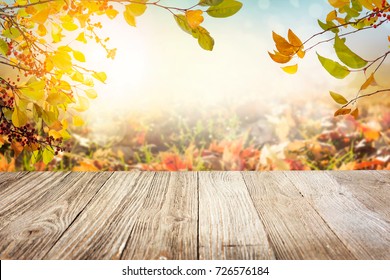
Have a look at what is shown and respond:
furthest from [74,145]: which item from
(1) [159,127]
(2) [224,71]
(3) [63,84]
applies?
(3) [63,84]

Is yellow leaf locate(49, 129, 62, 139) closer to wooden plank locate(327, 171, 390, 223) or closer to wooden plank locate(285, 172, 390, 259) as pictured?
wooden plank locate(285, 172, 390, 259)

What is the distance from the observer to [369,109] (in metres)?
2.20

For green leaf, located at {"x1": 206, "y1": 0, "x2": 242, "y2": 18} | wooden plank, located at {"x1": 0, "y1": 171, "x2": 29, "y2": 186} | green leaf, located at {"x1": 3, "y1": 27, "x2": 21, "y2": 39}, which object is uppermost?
green leaf, located at {"x1": 206, "y1": 0, "x2": 242, "y2": 18}

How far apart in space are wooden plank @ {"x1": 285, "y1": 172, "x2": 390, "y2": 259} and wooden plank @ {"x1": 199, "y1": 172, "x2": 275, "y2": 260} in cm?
17

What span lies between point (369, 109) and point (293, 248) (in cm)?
138

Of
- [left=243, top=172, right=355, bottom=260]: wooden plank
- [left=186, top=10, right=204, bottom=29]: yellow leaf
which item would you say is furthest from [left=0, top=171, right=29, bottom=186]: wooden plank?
[left=186, top=10, right=204, bottom=29]: yellow leaf

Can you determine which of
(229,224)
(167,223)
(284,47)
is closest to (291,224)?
(229,224)

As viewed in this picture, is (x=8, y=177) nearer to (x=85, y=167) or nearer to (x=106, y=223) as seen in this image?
(x=85, y=167)

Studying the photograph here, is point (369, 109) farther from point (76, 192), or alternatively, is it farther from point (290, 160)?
point (76, 192)

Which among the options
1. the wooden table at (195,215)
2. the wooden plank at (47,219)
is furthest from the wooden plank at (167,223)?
the wooden plank at (47,219)

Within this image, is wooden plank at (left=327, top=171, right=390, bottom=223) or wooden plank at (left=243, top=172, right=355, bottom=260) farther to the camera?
wooden plank at (left=327, top=171, right=390, bottom=223)

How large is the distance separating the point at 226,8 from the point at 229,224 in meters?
0.48

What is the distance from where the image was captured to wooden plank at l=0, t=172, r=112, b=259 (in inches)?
39.9

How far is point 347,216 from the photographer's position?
122 cm
